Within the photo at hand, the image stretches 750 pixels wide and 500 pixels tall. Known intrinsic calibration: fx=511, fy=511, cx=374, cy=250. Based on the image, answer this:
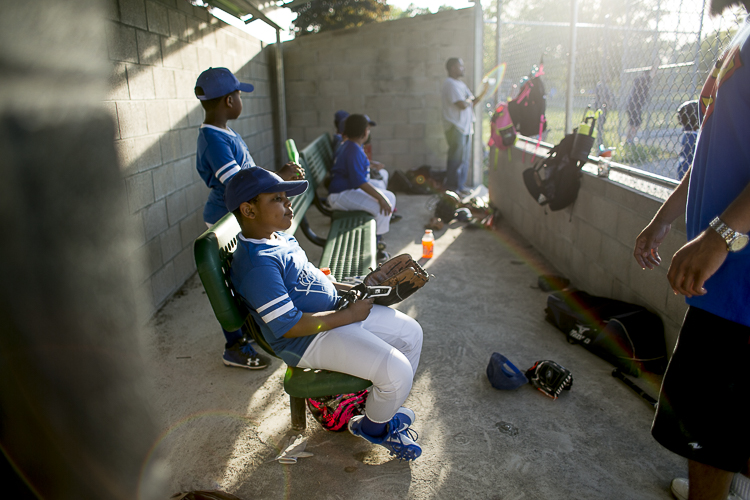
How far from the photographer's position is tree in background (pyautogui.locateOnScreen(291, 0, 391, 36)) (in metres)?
19.3

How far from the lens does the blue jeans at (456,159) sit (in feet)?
26.7

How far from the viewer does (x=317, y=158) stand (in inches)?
231

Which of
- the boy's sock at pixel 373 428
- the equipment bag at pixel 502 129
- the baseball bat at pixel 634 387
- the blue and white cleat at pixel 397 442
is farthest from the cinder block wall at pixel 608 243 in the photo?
the boy's sock at pixel 373 428

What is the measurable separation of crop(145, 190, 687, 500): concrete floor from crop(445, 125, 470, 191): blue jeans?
474 cm

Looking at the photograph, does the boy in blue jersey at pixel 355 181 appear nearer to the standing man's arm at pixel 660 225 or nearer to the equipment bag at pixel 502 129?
the equipment bag at pixel 502 129

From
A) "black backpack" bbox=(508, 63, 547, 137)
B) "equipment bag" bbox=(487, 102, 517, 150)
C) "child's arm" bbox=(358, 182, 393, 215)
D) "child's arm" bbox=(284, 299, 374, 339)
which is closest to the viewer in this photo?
"child's arm" bbox=(284, 299, 374, 339)

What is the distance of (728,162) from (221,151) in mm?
2432

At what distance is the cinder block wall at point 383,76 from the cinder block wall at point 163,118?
347cm

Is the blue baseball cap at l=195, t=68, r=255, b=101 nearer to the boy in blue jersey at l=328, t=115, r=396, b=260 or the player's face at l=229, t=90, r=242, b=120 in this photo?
the player's face at l=229, t=90, r=242, b=120

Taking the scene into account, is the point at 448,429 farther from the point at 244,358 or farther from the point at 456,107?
the point at 456,107

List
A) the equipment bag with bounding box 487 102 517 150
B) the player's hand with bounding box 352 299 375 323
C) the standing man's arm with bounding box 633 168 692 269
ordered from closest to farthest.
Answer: the standing man's arm with bounding box 633 168 692 269
the player's hand with bounding box 352 299 375 323
the equipment bag with bounding box 487 102 517 150

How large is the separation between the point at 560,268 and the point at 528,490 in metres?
3.01

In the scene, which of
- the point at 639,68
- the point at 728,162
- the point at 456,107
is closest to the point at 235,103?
the point at 728,162

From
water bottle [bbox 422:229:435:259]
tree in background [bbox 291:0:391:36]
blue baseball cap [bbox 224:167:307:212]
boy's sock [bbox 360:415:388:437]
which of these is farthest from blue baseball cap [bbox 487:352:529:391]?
tree in background [bbox 291:0:391:36]
